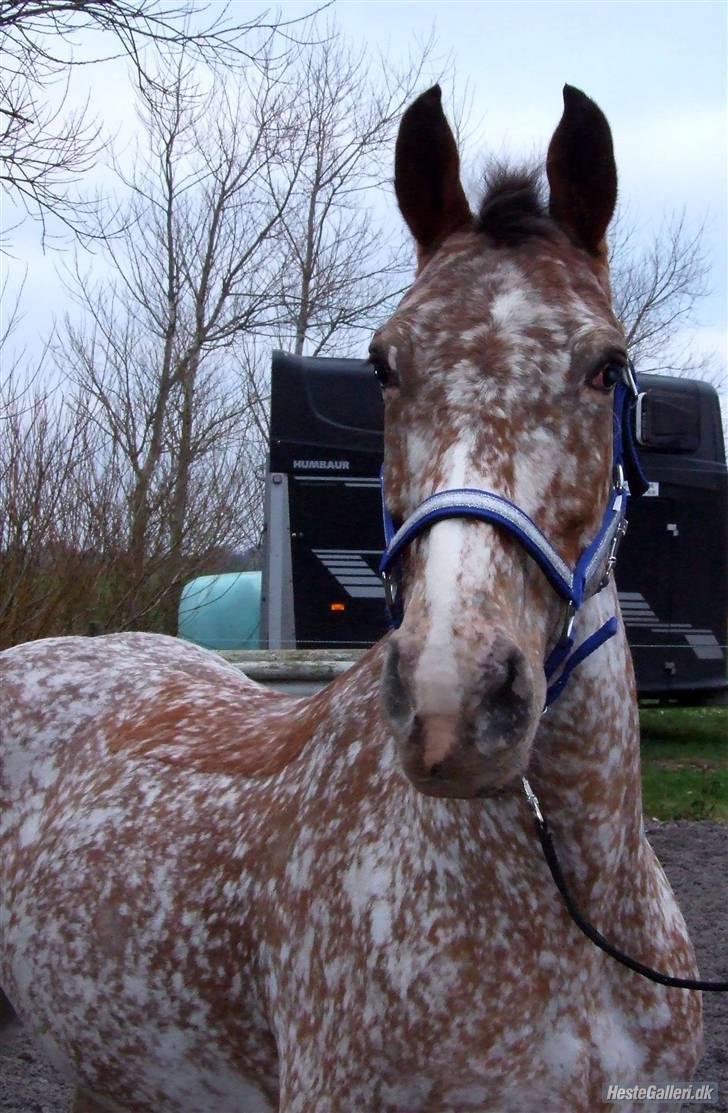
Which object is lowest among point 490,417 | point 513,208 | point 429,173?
point 490,417

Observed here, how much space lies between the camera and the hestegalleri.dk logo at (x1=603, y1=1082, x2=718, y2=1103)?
6.75 ft

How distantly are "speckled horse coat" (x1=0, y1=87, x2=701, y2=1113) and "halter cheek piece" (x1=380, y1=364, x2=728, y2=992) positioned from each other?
0.02 metres

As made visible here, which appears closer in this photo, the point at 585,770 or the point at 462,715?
the point at 462,715

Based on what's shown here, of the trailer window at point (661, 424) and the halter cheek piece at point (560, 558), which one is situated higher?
the trailer window at point (661, 424)

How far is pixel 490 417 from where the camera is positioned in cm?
194

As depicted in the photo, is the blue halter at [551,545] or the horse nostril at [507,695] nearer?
the horse nostril at [507,695]

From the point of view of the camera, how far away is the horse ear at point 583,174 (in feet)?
7.49

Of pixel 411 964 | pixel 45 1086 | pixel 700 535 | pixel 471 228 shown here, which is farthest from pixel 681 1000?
pixel 700 535

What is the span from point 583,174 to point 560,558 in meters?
0.78

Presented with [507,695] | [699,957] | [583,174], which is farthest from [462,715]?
[699,957]

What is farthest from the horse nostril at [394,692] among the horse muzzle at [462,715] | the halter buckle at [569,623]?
the halter buckle at [569,623]

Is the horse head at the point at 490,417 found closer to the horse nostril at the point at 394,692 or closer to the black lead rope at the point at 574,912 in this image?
the horse nostril at the point at 394,692

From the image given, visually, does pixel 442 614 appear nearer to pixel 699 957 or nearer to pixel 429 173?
pixel 429 173

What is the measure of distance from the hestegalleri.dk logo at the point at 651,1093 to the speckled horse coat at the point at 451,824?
0.02m
